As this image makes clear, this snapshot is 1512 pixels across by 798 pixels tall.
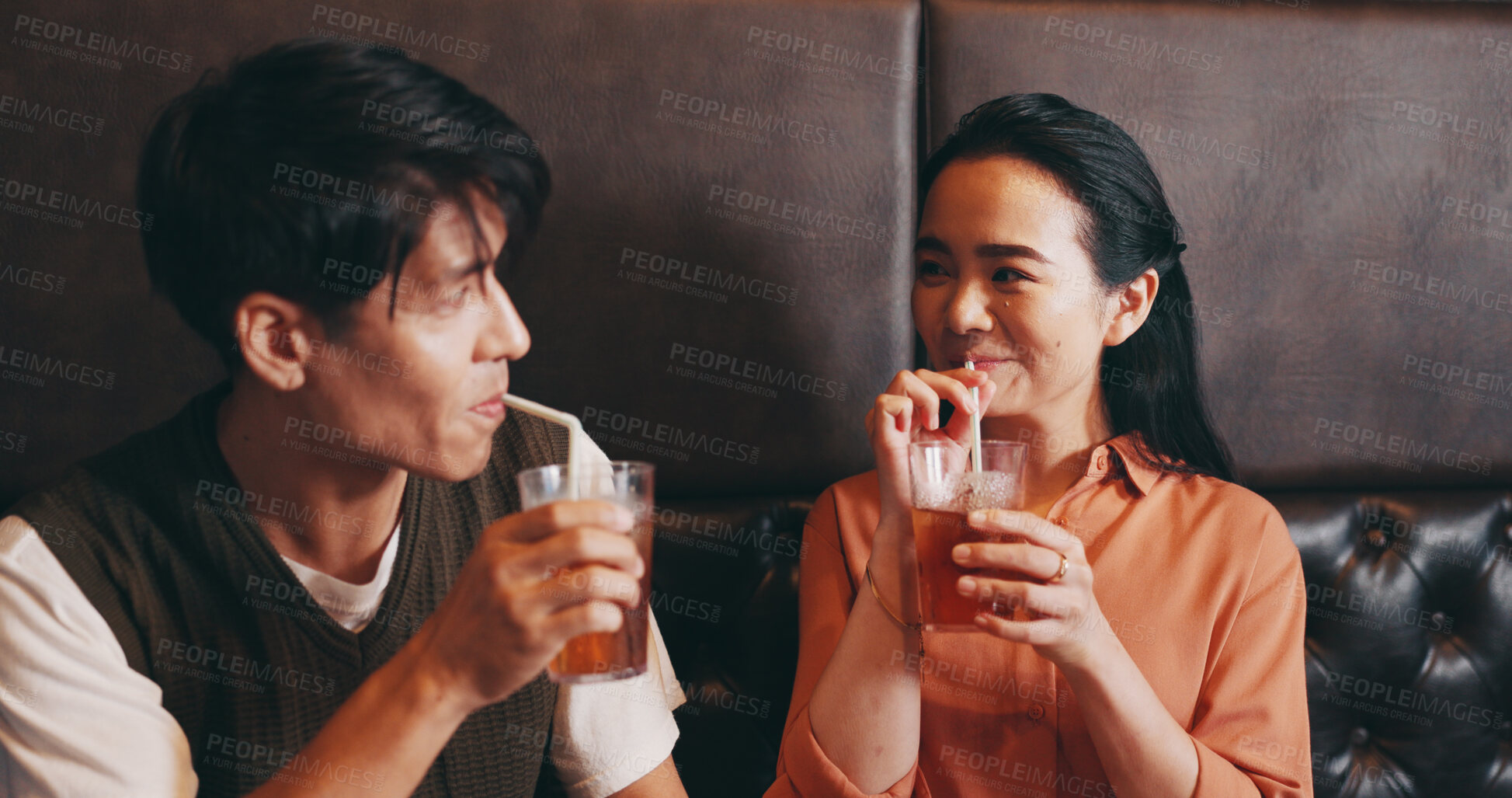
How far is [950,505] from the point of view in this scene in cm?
126

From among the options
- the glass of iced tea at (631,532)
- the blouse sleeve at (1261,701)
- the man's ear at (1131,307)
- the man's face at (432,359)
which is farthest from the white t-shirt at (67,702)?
the man's ear at (1131,307)

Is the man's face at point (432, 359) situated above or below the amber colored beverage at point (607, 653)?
above

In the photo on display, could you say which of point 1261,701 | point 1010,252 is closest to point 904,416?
point 1010,252

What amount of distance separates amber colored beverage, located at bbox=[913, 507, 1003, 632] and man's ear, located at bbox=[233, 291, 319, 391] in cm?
79

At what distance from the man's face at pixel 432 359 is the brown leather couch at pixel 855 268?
1.97ft

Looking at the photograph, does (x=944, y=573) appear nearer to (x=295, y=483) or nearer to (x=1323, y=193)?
(x=295, y=483)

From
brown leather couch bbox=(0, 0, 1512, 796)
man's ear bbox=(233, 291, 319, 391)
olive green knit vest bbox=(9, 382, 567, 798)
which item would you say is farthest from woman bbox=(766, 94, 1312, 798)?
man's ear bbox=(233, 291, 319, 391)

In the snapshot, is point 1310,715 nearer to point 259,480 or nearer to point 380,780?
point 380,780

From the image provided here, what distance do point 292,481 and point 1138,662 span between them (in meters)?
1.21

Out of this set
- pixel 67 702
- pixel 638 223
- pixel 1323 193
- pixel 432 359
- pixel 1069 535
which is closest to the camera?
pixel 67 702

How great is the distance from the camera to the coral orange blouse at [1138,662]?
1413 mm

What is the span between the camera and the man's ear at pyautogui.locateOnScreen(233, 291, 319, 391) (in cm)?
→ 117

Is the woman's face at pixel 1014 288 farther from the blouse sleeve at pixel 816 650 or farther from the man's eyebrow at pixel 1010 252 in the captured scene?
the blouse sleeve at pixel 816 650

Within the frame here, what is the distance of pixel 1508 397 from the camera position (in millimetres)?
1981
